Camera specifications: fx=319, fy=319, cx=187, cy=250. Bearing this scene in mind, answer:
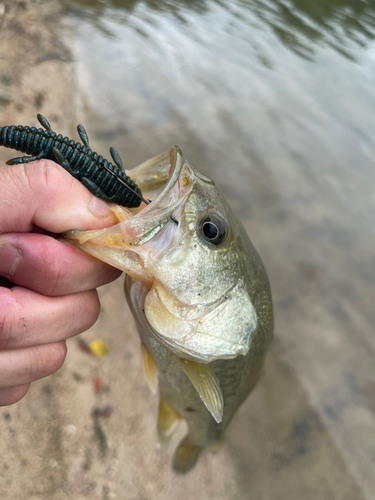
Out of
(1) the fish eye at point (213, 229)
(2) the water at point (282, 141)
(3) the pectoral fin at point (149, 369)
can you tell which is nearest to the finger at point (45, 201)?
(1) the fish eye at point (213, 229)

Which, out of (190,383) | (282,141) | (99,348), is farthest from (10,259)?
(282,141)

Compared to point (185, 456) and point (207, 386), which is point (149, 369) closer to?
point (207, 386)

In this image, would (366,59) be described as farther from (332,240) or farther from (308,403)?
(308,403)

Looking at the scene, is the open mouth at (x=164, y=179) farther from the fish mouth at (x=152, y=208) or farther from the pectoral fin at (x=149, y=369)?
the pectoral fin at (x=149, y=369)

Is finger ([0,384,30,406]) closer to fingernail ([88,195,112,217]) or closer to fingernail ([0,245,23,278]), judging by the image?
fingernail ([0,245,23,278])

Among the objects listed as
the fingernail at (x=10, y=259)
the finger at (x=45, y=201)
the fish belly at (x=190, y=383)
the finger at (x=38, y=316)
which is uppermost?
the finger at (x=45, y=201)

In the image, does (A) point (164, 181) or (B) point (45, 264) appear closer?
(B) point (45, 264)

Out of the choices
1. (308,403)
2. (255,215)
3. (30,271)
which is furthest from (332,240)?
(30,271)

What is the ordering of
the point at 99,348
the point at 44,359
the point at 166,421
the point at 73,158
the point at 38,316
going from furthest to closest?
the point at 99,348, the point at 166,421, the point at 44,359, the point at 38,316, the point at 73,158
